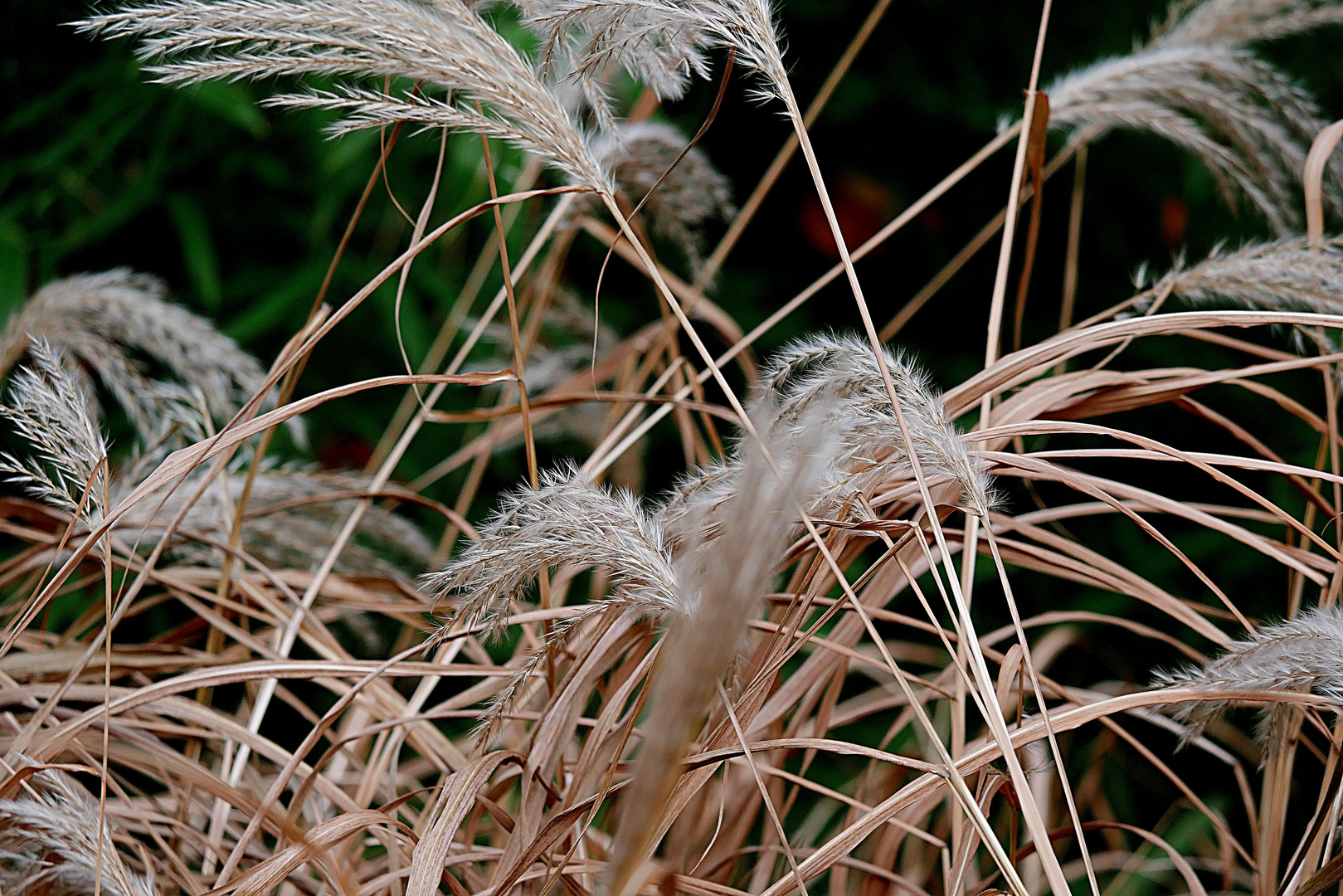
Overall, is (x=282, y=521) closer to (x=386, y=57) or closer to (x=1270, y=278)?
(x=386, y=57)

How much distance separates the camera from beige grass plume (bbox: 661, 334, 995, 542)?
36 centimetres

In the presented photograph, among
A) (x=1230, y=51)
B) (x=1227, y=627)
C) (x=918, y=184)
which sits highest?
(x=1230, y=51)

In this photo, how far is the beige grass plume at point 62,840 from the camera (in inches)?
13.6

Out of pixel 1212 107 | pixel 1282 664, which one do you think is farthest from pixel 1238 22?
pixel 1282 664

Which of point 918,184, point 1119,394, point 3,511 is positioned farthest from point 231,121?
point 1119,394

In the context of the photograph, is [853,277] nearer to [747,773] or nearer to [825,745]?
[825,745]

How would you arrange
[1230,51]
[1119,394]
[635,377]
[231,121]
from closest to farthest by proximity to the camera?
[1119,394] → [1230,51] → [635,377] → [231,121]

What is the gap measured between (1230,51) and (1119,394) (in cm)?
30

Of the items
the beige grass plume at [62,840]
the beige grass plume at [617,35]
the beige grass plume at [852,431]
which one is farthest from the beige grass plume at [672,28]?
the beige grass plume at [62,840]

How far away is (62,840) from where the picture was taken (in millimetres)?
366

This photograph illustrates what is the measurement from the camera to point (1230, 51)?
0.60 metres

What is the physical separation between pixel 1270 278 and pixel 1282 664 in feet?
0.78

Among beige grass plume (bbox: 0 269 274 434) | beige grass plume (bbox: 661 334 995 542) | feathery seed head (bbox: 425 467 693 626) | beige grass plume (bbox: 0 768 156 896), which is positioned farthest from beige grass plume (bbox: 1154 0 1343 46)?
beige grass plume (bbox: 0 768 156 896)

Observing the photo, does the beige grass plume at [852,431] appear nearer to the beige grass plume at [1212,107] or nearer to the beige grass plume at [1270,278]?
the beige grass plume at [1270,278]
